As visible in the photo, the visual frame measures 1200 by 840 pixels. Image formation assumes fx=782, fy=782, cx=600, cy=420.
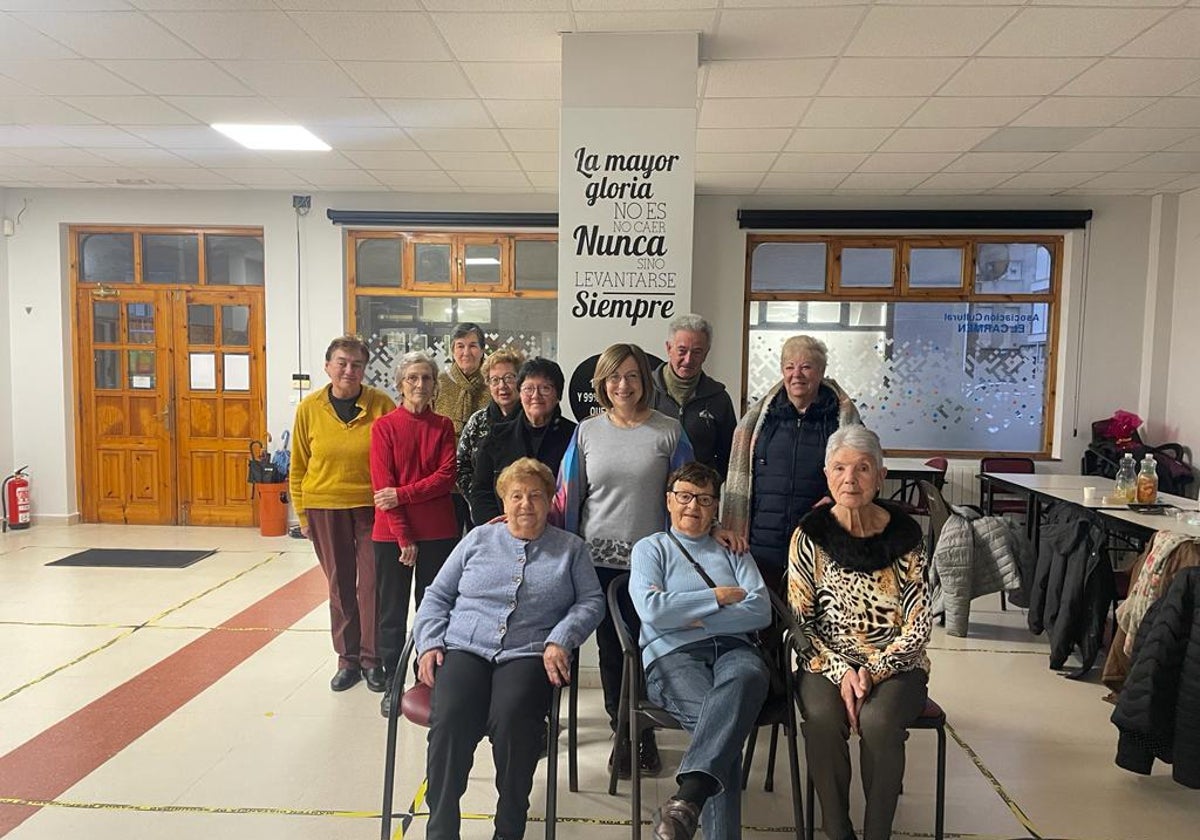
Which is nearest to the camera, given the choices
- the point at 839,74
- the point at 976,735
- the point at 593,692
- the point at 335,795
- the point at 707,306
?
the point at 335,795

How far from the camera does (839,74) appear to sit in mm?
4094

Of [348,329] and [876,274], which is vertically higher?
[876,274]

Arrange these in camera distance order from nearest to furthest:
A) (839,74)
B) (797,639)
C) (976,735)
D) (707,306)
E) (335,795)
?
(797,639) < (335,795) < (976,735) < (839,74) < (707,306)

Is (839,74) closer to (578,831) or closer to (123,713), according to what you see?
(578,831)

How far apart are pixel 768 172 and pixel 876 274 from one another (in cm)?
171

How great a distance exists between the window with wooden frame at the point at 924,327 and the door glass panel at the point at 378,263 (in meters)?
3.32

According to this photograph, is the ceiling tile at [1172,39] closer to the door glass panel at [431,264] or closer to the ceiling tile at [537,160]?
the ceiling tile at [537,160]

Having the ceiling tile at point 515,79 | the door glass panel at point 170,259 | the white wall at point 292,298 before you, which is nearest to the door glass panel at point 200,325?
the door glass panel at point 170,259

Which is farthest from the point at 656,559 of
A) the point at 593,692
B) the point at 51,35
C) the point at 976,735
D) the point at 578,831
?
the point at 51,35

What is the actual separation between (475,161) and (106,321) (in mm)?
4058

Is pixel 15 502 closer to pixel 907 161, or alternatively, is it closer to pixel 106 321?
pixel 106 321

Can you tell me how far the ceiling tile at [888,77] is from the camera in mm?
3934

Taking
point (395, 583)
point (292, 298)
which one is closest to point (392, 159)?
point (292, 298)

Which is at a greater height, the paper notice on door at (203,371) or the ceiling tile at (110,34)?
the ceiling tile at (110,34)
